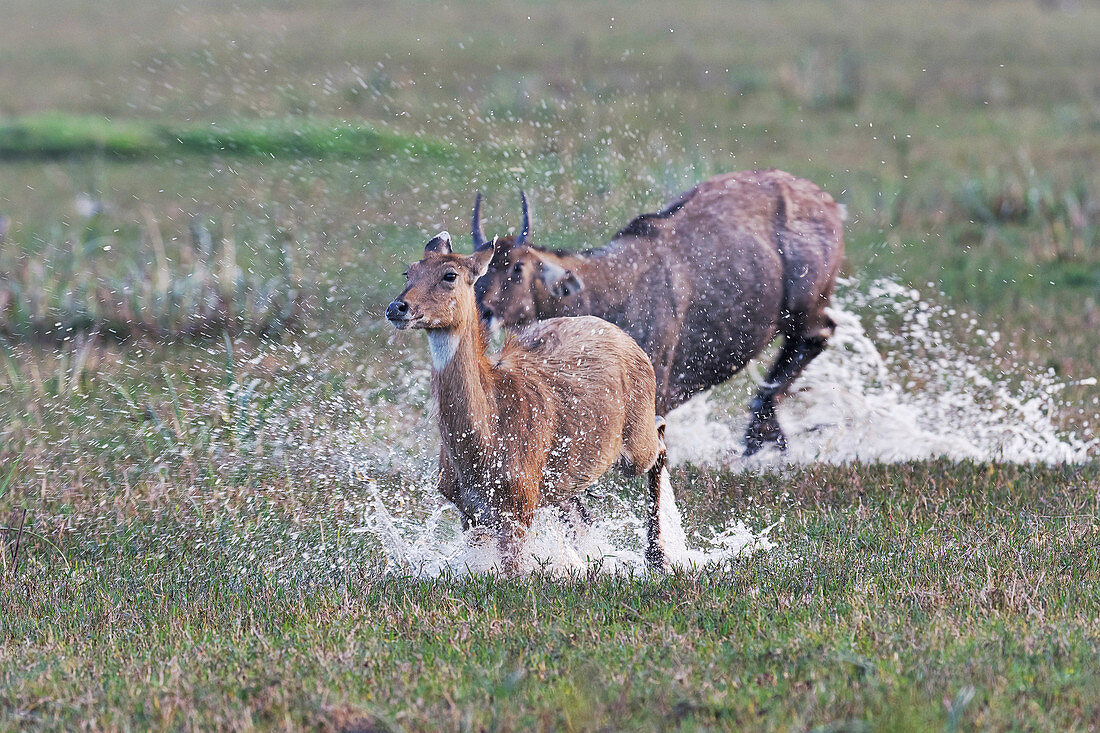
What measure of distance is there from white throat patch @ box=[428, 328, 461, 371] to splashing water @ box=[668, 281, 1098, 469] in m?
2.43

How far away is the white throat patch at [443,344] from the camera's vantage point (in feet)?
17.6

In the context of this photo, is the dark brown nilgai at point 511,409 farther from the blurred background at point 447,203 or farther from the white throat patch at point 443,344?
the blurred background at point 447,203

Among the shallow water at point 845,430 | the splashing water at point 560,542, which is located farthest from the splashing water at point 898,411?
the splashing water at point 560,542

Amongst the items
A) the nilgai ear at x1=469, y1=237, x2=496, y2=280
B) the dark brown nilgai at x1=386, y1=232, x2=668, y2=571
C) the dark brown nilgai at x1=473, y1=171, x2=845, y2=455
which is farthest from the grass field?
Result: the nilgai ear at x1=469, y1=237, x2=496, y2=280

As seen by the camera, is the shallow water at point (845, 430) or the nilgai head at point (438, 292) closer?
the nilgai head at point (438, 292)

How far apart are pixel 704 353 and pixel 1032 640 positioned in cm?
343

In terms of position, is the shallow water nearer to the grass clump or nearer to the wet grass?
the wet grass

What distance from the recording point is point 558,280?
722cm

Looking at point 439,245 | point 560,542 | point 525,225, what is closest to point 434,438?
point 525,225

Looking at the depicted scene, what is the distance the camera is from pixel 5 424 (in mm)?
7684

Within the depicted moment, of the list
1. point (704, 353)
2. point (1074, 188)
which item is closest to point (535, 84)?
point (1074, 188)

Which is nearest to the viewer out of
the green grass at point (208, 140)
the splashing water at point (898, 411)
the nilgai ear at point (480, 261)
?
the nilgai ear at point (480, 261)

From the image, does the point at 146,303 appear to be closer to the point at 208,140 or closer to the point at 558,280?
the point at 558,280

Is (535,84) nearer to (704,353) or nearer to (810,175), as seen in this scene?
(810,175)
